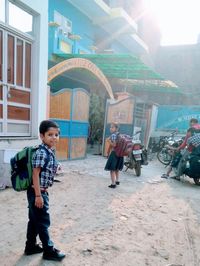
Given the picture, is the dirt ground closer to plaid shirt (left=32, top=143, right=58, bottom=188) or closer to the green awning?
plaid shirt (left=32, top=143, right=58, bottom=188)

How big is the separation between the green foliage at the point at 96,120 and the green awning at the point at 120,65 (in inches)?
61.4

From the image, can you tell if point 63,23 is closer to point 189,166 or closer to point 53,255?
point 189,166

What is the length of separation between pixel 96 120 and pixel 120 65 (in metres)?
2.66

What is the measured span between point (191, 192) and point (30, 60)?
4.67 meters

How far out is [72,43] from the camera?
11.0 meters

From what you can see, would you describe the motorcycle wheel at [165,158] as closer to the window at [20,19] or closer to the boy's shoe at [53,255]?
the window at [20,19]

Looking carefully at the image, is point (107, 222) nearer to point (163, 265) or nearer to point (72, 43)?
point (163, 265)

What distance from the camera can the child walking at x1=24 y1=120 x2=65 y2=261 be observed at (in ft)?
7.44

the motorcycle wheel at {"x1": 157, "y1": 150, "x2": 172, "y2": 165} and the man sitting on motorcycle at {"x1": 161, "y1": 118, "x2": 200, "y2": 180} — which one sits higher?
the man sitting on motorcycle at {"x1": 161, "y1": 118, "x2": 200, "y2": 180}

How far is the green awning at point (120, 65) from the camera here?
9523 millimetres

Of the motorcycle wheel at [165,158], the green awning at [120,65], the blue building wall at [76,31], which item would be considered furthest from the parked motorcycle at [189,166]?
the blue building wall at [76,31]

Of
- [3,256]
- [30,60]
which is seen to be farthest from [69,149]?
[3,256]

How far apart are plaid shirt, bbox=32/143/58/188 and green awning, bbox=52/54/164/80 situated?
7.59 metres

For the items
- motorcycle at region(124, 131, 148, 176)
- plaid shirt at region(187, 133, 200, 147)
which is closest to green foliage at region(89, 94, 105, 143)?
motorcycle at region(124, 131, 148, 176)
